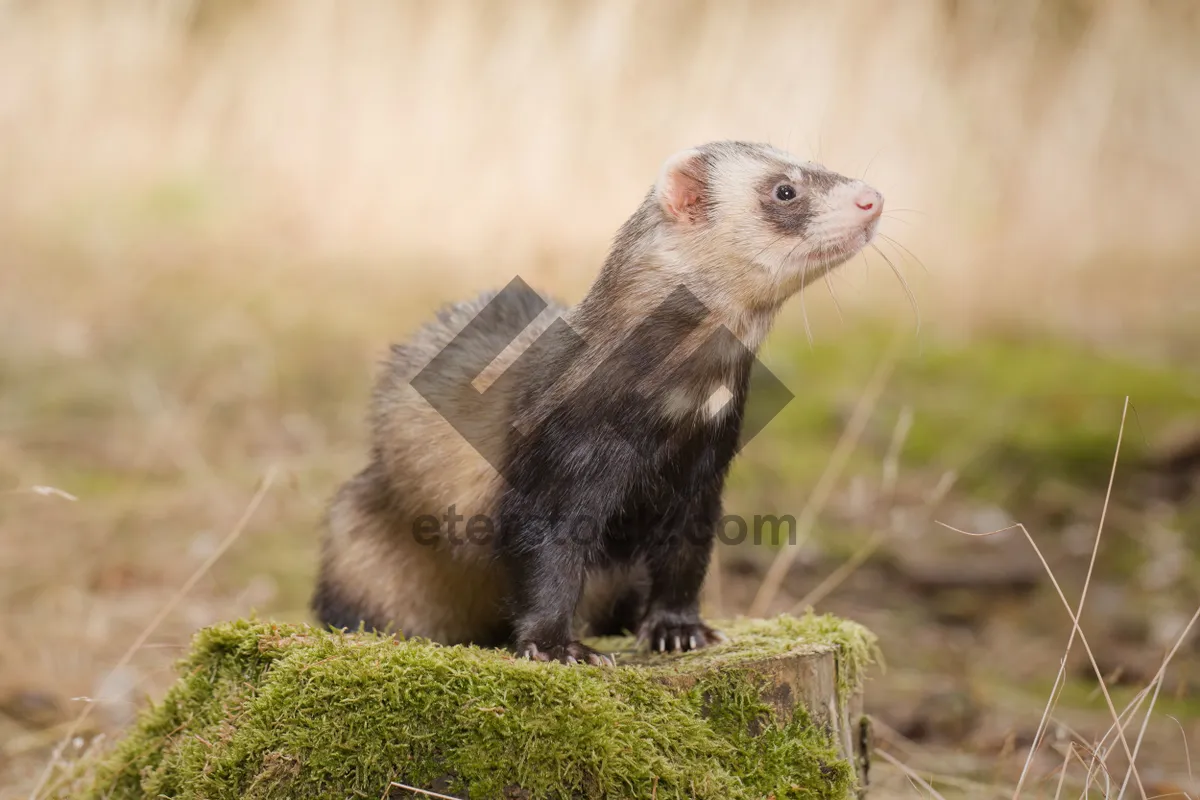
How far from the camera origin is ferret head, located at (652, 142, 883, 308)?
10.0 ft

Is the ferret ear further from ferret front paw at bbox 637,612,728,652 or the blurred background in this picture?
the blurred background

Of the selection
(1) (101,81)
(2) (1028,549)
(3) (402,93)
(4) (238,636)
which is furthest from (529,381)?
(1) (101,81)

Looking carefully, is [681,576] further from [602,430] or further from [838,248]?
[838,248]

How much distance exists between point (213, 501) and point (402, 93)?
3.32 meters

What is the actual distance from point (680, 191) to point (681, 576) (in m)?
1.07

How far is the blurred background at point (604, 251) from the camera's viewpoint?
654 centimetres

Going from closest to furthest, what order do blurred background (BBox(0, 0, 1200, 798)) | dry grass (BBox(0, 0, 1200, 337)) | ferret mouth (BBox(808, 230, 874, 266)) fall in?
ferret mouth (BBox(808, 230, 874, 266)) < blurred background (BBox(0, 0, 1200, 798)) < dry grass (BBox(0, 0, 1200, 337))

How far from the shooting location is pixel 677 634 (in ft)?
10.5

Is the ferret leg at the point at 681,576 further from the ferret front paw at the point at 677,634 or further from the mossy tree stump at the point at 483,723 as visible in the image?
the mossy tree stump at the point at 483,723

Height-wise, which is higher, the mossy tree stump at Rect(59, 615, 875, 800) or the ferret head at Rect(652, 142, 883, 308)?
the ferret head at Rect(652, 142, 883, 308)

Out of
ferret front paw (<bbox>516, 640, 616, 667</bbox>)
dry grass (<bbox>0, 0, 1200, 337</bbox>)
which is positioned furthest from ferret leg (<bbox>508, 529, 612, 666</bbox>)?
dry grass (<bbox>0, 0, 1200, 337</bbox>)

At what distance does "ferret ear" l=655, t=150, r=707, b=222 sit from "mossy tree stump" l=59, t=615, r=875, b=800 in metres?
1.18

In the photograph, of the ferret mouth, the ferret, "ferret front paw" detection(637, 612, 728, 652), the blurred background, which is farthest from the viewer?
the blurred background

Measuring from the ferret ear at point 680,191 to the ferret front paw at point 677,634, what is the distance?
111cm
